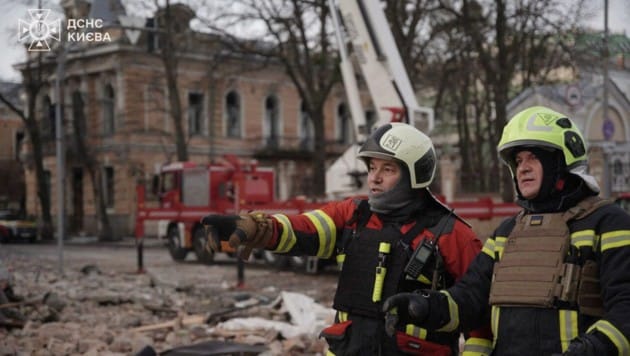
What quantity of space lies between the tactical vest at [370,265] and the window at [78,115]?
32002 millimetres

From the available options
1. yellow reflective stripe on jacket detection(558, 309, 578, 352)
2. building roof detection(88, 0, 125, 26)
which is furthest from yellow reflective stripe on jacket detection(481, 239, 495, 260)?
building roof detection(88, 0, 125, 26)

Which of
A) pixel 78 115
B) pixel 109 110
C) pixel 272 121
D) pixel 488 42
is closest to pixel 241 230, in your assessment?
pixel 488 42

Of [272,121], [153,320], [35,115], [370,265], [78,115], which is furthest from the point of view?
[272,121]

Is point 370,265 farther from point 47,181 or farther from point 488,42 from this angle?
point 47,181

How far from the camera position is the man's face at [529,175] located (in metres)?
3.19

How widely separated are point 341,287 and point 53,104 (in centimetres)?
1455

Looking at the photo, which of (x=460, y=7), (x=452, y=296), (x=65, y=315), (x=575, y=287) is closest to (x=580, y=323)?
(x=575, y=287)

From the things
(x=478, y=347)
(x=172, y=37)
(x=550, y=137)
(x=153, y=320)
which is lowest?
(x=153, y=320)

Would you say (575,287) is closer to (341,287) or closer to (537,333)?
(537,333)

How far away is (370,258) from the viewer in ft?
12.5

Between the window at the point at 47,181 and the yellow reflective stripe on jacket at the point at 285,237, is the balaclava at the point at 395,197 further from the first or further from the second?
the window at the point at 47,181

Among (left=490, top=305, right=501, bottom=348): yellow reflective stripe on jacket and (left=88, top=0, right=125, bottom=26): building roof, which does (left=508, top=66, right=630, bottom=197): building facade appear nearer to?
(left=88, top=0, right=125, bottom=26): building roof

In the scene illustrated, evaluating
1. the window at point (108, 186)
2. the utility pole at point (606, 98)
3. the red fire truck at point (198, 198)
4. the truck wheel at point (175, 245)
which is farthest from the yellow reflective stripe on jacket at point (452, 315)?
the window at point (108, 186)

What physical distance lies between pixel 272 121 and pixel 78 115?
48.0ft
